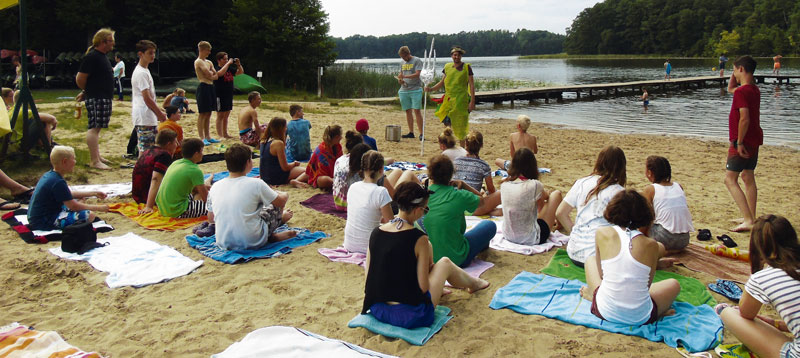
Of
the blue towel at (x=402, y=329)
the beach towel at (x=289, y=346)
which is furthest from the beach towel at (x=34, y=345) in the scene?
the blue towel at (x=402, y=329)

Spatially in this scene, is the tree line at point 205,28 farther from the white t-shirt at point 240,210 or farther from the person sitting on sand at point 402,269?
the person sitting on sand at point 402,269

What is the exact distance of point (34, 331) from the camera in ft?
11.6

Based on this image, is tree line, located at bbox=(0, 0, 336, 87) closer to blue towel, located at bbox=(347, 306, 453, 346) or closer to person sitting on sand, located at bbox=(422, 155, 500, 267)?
person sitting on sand, located at bbox=(422, 155, 500, 267)

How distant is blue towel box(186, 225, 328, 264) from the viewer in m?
4.98

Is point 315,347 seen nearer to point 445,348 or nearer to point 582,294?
point 445,348

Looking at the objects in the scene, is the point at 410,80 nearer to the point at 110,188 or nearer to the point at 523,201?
the point at 110,188

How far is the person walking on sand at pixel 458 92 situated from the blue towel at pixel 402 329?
6766 millimetres

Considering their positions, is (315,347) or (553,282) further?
(553,282)

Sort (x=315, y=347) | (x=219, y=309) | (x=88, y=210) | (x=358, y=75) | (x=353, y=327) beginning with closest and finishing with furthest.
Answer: (x=315, y=347) < (x=353, y=327) < (x=219, y=309) < (x=88, y=210) < (x=358, y=75)

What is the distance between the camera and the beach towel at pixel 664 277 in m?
4.13

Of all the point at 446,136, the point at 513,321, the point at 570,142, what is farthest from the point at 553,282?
the point at 570,142

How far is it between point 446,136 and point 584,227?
9.45ft

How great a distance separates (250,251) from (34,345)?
1.97 m

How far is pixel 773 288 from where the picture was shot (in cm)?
298
